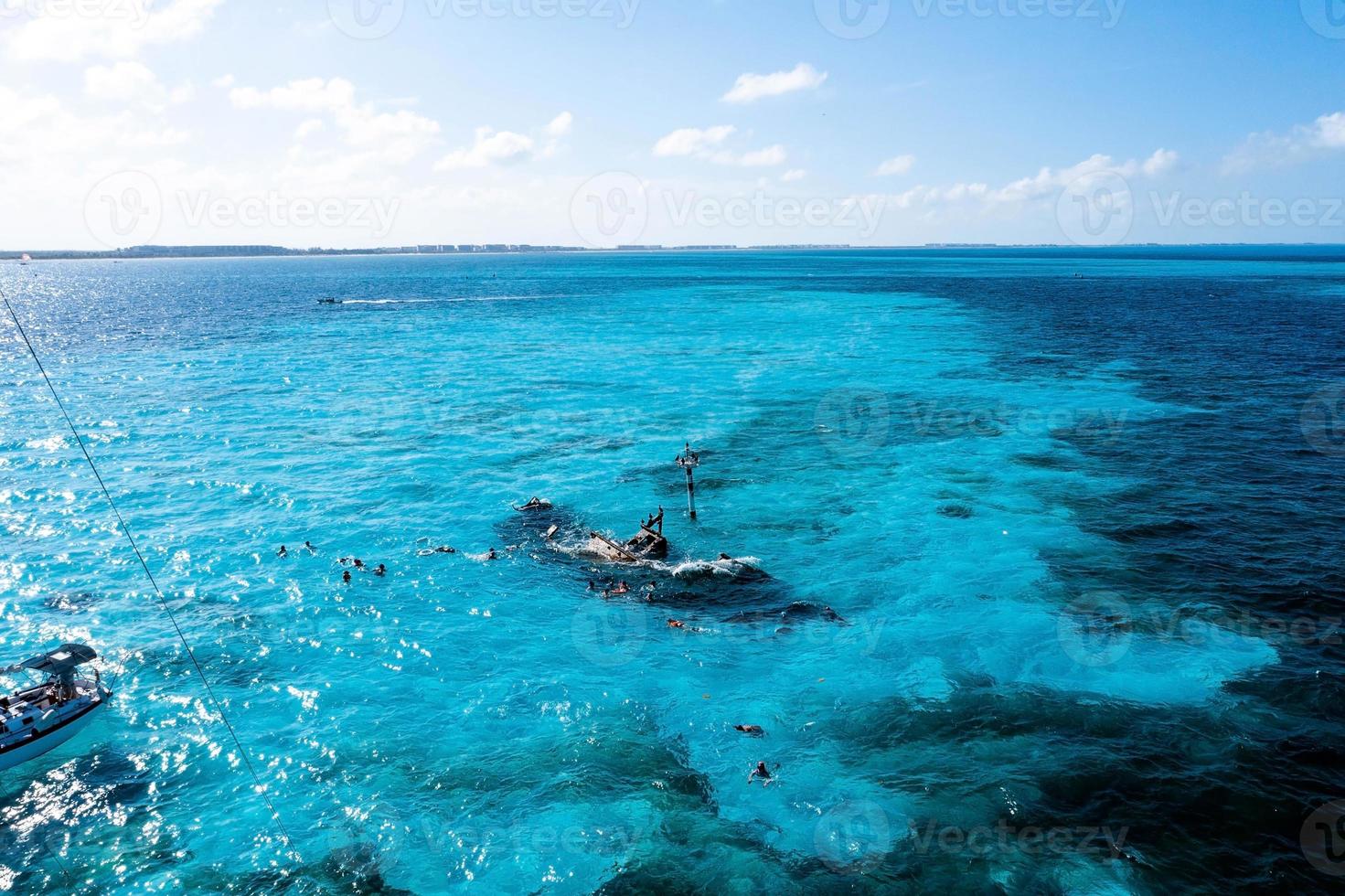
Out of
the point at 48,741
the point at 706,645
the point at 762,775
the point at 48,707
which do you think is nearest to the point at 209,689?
the point at 48,707

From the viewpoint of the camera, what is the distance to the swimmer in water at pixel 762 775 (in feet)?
82.6

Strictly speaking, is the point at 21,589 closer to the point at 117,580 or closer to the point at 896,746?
the point at 117,580

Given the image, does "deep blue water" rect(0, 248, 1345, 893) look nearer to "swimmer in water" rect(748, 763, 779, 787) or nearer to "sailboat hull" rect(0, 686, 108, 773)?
"swimmer in water" rect(748, 763, 779, 787)

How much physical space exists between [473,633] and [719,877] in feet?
58.6

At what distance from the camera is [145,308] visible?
179625 millimetres

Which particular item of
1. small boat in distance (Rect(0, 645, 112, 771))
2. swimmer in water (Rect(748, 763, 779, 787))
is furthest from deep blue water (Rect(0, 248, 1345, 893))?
small boat in distance (Rect(0, 645, 112, 771))

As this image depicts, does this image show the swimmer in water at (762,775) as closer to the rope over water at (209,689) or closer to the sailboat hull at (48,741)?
the rope over water at (209,689)

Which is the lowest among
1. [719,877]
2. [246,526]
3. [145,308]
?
[719,877]

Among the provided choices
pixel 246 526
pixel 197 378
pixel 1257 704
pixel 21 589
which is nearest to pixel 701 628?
pixel 1257 704

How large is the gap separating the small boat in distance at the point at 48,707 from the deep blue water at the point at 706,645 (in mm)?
1015

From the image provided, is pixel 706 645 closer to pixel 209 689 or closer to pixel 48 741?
pixel 209 689

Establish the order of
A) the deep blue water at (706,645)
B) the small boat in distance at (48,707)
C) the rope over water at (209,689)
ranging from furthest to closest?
1. the small boat in distance at (48,707)
2. the rope over water at (209,689)
3. the deep blue water at (706,645)

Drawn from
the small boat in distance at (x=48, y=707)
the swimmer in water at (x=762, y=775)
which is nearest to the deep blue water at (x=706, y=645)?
the swimmer in water at (x=762, y=775)

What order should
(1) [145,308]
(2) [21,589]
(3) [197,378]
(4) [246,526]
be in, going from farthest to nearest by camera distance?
1. (1) [145,308]
2. (3) [197,378]
3. (4) [246,526]
4. (2) [21,589]
